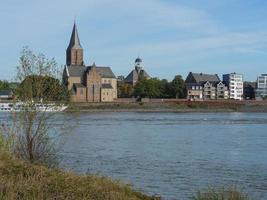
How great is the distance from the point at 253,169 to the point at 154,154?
9219 mm

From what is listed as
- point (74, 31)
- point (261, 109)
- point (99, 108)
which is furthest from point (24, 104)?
point (74, 31)

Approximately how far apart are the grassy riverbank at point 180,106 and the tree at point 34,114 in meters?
132

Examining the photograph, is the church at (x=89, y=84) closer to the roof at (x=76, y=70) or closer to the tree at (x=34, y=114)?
the roof at (x=76, y=70)

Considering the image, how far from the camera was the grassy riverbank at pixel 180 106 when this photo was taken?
6378 inches

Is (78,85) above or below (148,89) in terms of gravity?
above

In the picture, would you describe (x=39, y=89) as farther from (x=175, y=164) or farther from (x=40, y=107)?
(x=175, y=164)

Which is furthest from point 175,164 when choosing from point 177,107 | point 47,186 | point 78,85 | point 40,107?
point 78,85

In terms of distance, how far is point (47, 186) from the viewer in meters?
11.8

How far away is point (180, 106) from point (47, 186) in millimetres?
157990

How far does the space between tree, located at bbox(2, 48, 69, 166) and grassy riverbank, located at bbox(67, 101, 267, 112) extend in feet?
434

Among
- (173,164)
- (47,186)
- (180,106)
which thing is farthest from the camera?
(180,106)

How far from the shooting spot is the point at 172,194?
1927cm

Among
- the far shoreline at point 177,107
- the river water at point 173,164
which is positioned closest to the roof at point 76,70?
the far shoreline at point 177,107

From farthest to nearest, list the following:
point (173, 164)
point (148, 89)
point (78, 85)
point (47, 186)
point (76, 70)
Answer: point (148, 89) → point (76, 70) → point (78, 85) → point (173, 164) → point (47, 186)
